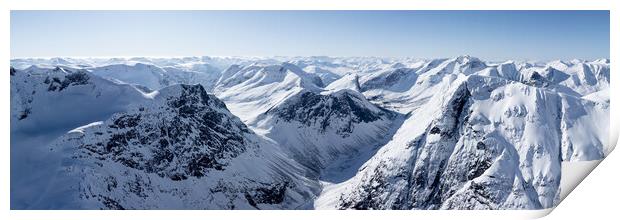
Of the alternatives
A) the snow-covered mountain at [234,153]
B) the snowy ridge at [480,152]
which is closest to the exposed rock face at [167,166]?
the snow-covered mountain at [234,153]

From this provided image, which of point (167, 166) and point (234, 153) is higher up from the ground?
point (167, 166)

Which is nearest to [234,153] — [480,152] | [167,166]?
[167,166]

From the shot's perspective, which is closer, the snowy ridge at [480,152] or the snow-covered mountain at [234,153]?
the snow-covered mountain at [234,153]

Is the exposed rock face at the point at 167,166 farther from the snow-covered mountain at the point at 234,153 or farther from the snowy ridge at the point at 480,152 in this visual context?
the snowy ridge at the point at 480,152


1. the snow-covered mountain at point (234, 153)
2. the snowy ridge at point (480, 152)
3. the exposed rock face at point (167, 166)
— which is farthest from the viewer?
the exposed rock face at point (167, 166)

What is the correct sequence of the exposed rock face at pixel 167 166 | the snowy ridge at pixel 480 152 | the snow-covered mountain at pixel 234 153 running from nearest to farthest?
the snow-covered mountain at pixel 234 153, the snowy ridge at pixel 480 152, the exposed rock face at pixel 167 166

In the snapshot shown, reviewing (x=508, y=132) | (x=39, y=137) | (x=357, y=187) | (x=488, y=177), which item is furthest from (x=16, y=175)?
(x=508, y=132)

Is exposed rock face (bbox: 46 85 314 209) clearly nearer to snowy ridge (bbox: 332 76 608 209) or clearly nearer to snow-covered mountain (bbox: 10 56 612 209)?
snow-covered mountain (bbox: 10 56 612 209)

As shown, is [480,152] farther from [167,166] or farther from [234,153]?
[167,166]

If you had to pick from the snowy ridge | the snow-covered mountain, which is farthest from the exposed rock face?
the snowy ridge

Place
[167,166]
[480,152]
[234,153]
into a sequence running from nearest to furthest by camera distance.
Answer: [480,152]
[167,166]
[234,153]

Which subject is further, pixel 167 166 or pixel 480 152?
pixel 167 166

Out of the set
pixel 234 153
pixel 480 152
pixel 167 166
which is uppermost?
pixel 480 152
